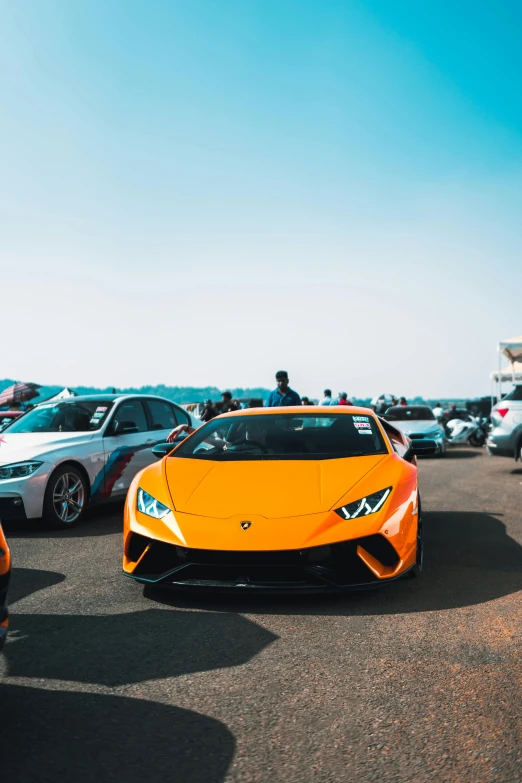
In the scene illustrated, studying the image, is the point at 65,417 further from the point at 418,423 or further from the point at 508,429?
the point at 418,423

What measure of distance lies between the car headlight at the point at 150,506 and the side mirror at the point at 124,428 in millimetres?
4283

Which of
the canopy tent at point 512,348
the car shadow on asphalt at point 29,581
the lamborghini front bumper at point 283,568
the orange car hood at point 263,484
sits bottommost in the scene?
the car shadow on asphalt at point 29,581

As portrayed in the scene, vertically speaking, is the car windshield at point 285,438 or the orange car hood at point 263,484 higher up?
the car windshield at point 285,438

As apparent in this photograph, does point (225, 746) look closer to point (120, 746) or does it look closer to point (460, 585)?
point (120, 746)

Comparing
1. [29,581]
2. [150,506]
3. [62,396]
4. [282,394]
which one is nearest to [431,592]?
[150,506]

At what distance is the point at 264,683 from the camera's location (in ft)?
11.2

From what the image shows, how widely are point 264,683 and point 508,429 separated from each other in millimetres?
12629

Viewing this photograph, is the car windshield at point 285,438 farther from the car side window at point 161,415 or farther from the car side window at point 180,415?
the car side window at point 180,415

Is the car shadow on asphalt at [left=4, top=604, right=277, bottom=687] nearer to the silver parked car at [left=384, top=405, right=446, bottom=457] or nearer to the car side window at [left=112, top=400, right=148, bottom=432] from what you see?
the car side window at [left=112, top=400, right=148, bottom=432]

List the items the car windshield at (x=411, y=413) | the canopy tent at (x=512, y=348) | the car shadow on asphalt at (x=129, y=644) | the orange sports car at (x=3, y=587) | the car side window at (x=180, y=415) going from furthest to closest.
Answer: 1. the canopy tent at (x=512, y=348)
2. the car windshield at (x=411, y=413)
3. the car side window at (x=180, y=415)
4. the car shadow on asphalt at (x=129, y=644)
5. the orange sports car at (x=3, y=587)

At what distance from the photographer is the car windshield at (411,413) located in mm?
19906

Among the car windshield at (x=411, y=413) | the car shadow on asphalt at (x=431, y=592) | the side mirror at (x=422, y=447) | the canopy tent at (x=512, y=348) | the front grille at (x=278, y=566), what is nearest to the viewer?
the front grille at (x=278, y=566)

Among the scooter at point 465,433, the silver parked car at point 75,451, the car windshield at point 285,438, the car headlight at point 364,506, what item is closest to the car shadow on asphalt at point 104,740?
the car headlight at point 364,506

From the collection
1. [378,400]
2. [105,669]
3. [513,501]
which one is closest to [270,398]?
[513,501]
